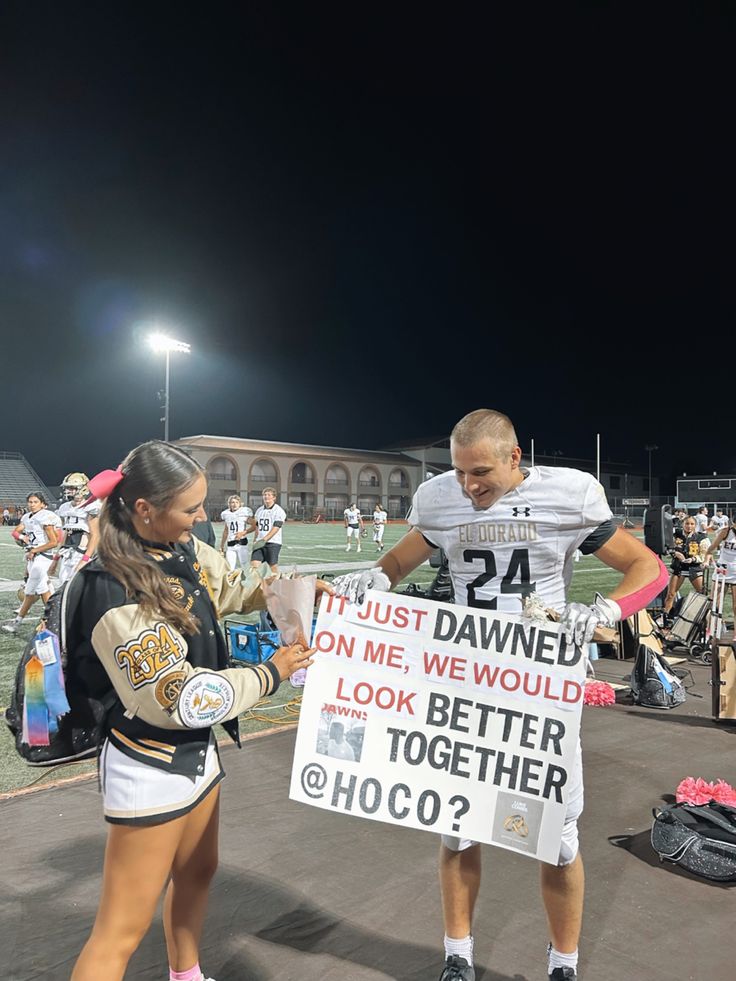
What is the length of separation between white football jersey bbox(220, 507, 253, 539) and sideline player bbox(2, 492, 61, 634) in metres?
5.67

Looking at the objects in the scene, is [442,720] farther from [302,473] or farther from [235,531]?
[302,473]

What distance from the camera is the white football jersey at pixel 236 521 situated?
52.1 ft

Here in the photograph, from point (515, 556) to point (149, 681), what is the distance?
147cm

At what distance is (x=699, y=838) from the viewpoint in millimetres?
3770

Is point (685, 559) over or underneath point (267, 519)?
underneath

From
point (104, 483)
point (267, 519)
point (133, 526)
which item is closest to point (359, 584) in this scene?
point (133, 526)

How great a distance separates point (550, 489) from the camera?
273 cm

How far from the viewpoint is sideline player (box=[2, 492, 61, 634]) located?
9.98 metres

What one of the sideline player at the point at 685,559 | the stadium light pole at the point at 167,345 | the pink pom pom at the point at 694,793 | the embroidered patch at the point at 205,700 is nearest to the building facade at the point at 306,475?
the stadium light pole at the point at 167,345

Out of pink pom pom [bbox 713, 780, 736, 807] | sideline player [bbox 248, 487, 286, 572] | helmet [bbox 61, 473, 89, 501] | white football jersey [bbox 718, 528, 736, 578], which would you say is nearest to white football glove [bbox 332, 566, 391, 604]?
pink pom pom [bbox 713, 780, 736, 807]

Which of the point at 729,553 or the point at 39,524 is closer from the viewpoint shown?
the point at 39,524

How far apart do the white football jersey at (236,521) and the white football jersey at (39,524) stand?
5.75 metres

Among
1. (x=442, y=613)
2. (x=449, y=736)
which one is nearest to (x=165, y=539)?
(x=442, y=613)

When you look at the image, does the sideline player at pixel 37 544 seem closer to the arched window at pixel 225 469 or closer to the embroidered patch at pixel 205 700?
the embroidered patch at pixel 205 700
